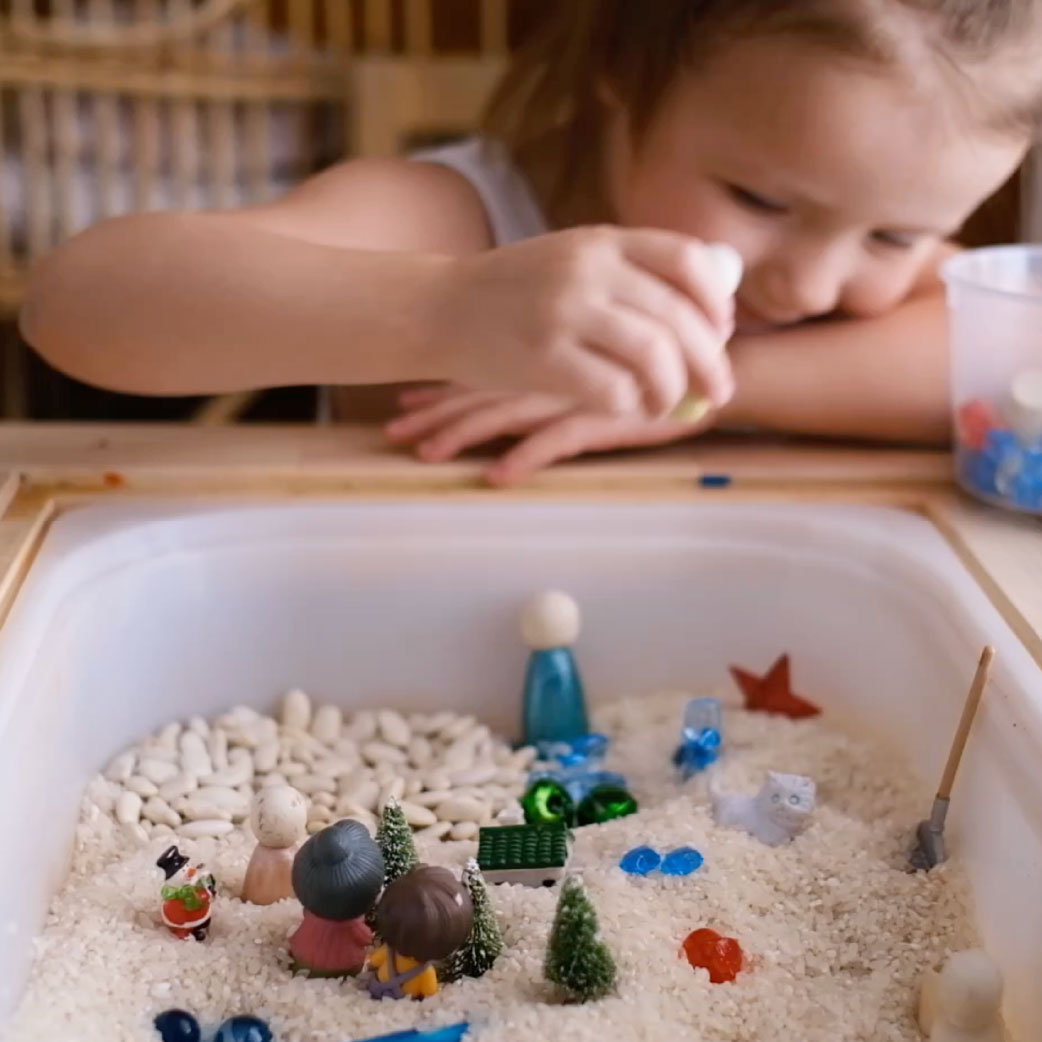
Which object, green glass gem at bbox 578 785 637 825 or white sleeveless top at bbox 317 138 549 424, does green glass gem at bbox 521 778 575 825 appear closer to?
green glass gem at bbox 578 785 637 825

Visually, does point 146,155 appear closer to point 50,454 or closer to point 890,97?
point 50,454

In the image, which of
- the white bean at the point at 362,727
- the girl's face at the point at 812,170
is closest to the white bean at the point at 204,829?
the white bean at the point at 362,727

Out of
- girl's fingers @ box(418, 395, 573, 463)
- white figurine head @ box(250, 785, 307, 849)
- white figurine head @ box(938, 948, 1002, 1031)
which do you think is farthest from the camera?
girl's fingers @ box(418, 395, 573, 463)

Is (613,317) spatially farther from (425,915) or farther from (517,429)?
(425,915)

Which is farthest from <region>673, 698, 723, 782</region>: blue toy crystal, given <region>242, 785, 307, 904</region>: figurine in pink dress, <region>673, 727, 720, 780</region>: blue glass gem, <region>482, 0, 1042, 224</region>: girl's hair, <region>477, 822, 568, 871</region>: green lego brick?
<region>482, 0, 1042, 224</region>: girl's hair

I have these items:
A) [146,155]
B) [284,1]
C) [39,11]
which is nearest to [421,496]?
[146,155]

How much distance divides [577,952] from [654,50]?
0.58 metres

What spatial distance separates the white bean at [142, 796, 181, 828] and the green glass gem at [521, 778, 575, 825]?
0.56 feet

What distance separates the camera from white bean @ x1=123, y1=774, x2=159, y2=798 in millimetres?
653

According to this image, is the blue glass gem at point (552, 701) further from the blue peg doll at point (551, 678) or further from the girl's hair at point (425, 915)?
the girl's hair at point (425, 915)

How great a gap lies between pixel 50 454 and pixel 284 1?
4.51 feet

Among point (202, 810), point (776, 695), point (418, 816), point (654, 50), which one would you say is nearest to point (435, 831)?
point (418, 816)

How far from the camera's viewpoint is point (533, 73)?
42.6 inches

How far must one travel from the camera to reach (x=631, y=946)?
527 millimetres
